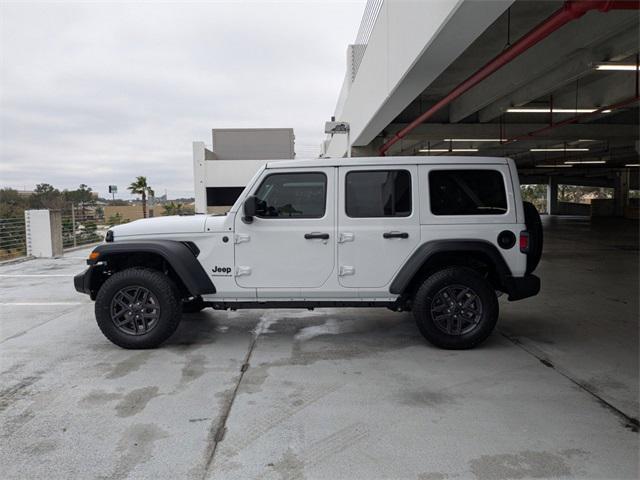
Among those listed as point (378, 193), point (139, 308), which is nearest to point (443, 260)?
point (378, 193)

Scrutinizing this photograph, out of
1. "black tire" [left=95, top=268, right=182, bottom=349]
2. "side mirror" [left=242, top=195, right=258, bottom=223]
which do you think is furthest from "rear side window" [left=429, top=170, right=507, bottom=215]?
"black tire" [left=95, top=268, right=182, bottom=349]

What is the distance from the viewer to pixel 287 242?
5.01 meters

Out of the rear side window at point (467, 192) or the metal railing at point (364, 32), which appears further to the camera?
the metal railing at point (364, 32)

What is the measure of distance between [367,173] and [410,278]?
1.20m

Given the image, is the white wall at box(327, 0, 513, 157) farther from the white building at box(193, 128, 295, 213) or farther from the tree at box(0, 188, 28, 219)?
the tree at box(0, 188, 28, 219)

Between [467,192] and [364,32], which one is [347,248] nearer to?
[467,192]

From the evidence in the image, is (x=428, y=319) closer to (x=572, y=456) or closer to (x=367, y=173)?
(x=367, y=173)

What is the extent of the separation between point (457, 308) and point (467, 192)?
1222 millimetres

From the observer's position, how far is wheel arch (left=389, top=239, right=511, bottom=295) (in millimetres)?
4887

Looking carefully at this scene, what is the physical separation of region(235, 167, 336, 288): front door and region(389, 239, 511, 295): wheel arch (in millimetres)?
759

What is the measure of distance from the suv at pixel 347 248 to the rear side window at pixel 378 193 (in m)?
0.01

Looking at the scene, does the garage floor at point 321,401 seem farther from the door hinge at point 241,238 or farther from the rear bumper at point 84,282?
the door hinge at point 241,238

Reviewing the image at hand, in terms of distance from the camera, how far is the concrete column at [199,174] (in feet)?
117

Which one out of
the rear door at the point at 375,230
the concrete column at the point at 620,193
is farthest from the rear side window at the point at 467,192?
the concrete column at the point at 620,193
